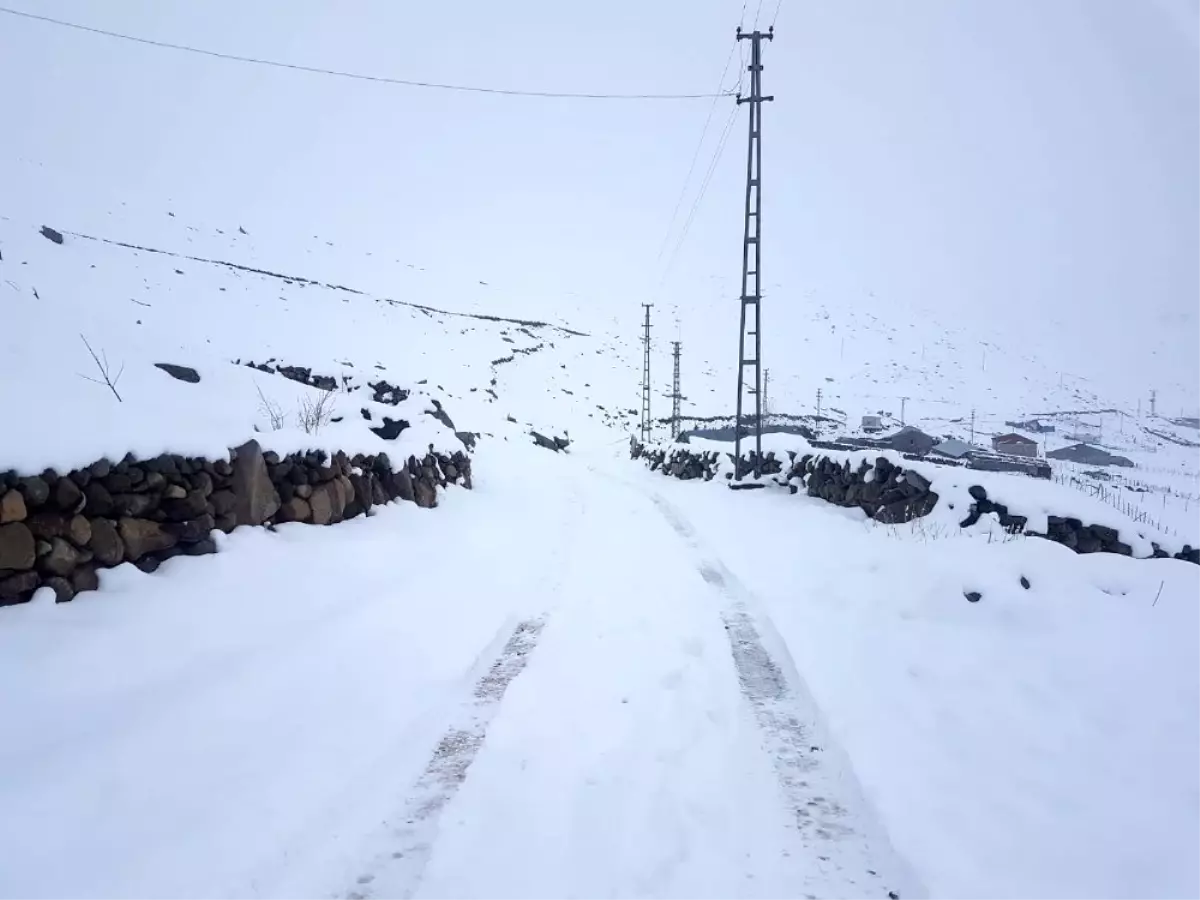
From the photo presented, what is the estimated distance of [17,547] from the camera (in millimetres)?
4215

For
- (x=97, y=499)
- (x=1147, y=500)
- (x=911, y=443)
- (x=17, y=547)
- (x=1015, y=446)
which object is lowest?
(x=1015, y=446)

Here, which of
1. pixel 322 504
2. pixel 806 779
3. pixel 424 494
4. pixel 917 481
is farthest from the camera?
pixel 424 494

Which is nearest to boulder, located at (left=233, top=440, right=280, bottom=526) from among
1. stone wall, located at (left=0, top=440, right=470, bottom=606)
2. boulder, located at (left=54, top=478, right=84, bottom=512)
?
stone wall, located at (left=0, top=440, right=470, bottom=606)

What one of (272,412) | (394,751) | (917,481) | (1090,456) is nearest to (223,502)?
(272,412)

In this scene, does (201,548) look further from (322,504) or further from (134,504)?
(322,504)

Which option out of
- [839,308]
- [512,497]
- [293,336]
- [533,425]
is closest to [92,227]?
[293,336]

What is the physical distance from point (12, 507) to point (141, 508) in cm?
107

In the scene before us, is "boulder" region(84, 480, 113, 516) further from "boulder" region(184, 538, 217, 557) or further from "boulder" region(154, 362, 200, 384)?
"boulder" region(154, 362, 200, 384)

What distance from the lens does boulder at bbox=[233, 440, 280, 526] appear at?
639cm

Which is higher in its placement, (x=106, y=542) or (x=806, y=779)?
(x=106, y=542)

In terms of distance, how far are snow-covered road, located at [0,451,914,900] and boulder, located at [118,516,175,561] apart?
0.67ft

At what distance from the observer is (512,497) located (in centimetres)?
1512

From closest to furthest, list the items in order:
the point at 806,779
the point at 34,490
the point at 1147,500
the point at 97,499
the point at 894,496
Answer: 1. the point at 806,779
2. the point at 34,490
3. the point at 97,499
4. the point at 894,496
5. the point at 1147,500

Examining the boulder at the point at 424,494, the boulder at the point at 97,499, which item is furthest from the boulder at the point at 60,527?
the boulder at the point at 424,494
